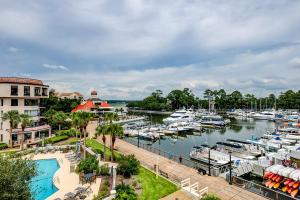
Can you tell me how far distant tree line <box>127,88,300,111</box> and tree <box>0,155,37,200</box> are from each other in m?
126

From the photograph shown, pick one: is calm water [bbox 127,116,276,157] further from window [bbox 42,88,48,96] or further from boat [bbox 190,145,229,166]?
window [bbox 42,88,48,96]

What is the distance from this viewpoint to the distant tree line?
449 feet

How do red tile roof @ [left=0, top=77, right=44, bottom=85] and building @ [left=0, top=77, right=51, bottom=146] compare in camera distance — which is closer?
building @ [left=0, top=77, right=51, bottom=146]

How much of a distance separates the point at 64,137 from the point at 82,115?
1253 centimetres

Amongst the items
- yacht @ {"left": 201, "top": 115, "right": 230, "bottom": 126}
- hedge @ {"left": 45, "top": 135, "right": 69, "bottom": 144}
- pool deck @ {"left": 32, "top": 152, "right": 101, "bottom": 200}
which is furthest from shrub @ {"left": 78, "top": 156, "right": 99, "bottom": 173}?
yacht @ {"left": 201, "top": 115, "right": 230, "bottom": 126}

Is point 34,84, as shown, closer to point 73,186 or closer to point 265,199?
point 73,186

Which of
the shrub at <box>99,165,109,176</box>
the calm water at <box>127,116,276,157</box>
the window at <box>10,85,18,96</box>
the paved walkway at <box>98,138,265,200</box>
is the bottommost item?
the calm water at <box>127,116,276,157</box>

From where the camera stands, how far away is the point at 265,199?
19422mm

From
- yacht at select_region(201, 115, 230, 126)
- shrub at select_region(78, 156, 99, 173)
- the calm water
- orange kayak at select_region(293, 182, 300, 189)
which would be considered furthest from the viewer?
yacht at select_region(201, 115, 230, 126)

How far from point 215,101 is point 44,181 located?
128097mm

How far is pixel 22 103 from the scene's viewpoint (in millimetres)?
43250

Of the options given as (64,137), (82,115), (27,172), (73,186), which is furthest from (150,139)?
(27,172)

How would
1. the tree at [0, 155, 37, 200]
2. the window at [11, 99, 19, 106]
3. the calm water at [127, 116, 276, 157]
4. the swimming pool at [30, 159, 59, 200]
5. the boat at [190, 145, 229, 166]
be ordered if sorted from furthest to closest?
the calm water at [127, 116, 276, 157] < the window at [11, 99, 19, 106] < the boat at [190, 145, 229, 166] < the swimming pool at [30, 159, 59, 200] < the tree at [0, 155, 37, 200]

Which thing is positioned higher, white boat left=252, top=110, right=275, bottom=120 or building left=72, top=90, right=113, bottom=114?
building left=72, top=90, right=113, bottom=114
